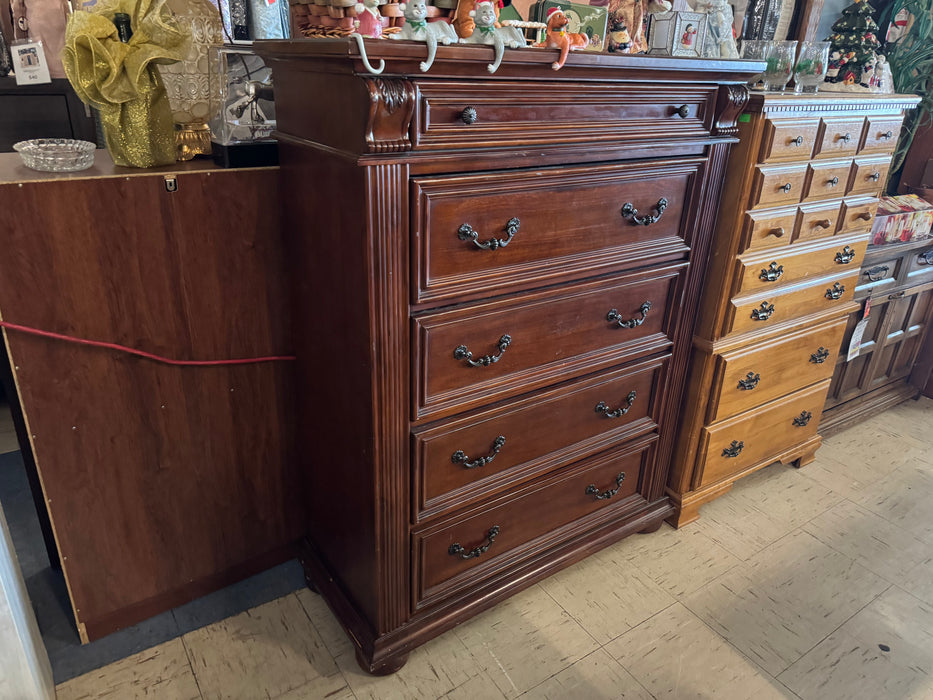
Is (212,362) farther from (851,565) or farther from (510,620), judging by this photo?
(851,565)

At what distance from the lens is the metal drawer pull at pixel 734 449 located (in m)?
1.93

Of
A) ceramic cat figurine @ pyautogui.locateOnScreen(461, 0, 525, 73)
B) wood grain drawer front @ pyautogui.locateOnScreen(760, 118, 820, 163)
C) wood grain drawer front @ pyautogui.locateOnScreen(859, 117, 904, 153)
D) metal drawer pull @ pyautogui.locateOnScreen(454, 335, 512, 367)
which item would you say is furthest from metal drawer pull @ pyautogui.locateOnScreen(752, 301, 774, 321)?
ceramic cat figurine @ pyautogui.locateOnScreen(461, 0, 525, 73)

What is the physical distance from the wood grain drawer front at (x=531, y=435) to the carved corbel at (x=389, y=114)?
0.55 meters

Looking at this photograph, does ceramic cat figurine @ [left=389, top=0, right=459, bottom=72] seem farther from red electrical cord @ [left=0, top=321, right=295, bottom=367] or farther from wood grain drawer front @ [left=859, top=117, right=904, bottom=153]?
wood grain drawer front @ [left=859, top=117, right=904, bottom=153]

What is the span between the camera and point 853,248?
196cm

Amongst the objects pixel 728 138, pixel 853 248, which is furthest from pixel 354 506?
pixel 853 248

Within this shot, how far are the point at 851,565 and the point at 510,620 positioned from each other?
3.38 ft

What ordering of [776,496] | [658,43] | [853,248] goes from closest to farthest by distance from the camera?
[658,43] → [853,248] → [776,496]

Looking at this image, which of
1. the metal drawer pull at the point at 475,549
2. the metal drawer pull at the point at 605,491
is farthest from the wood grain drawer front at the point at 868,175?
the metal drawer pull at the point at 475,549

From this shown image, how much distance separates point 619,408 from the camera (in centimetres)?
161

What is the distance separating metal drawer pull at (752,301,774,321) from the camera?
1769 millimetres

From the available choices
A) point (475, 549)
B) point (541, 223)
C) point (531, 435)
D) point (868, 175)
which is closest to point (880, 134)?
point (868, 175)

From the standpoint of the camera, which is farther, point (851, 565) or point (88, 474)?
point (851, 565)

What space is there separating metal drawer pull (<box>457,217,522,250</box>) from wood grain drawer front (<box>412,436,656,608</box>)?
607 mm
